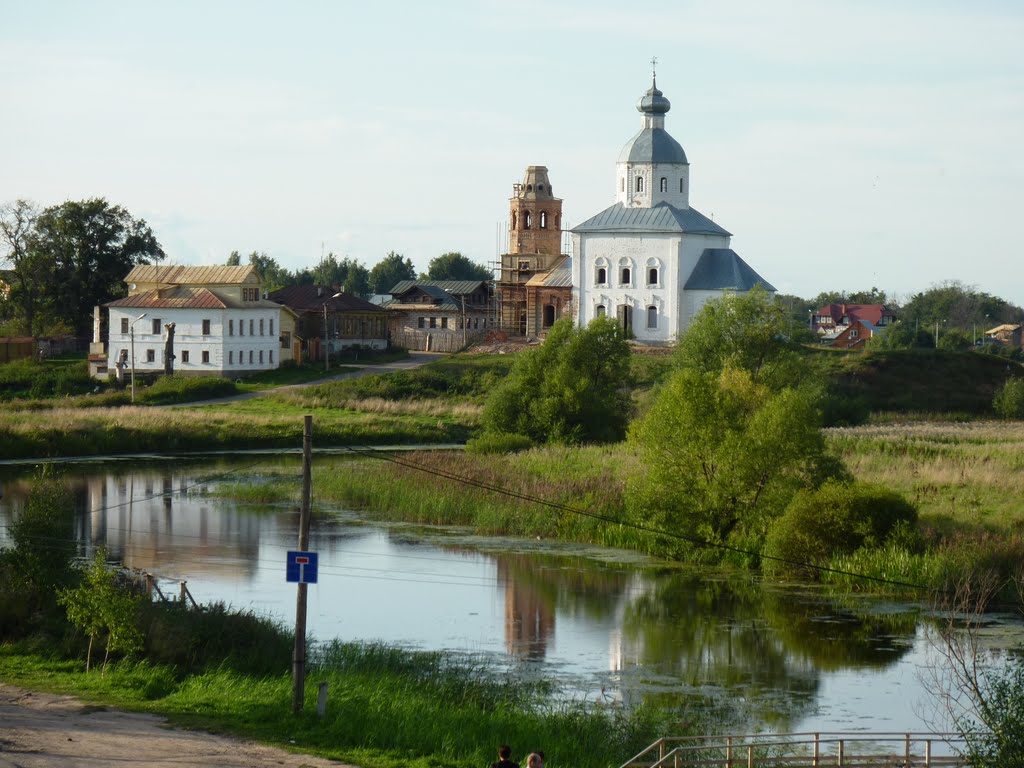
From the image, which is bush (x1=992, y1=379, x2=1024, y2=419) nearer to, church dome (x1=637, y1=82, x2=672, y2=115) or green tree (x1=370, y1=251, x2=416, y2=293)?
church dome (x1=637, y1=82, x2=672, y2=115)

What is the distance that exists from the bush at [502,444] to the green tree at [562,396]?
738 mm

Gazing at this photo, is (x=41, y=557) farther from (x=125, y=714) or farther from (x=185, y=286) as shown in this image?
(x=185, y=286)

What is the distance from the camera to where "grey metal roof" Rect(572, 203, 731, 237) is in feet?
210

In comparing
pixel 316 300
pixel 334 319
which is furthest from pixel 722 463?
pixel 316 300

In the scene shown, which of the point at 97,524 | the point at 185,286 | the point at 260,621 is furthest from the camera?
the point at 185,286

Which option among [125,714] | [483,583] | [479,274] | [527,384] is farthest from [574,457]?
[479,274]

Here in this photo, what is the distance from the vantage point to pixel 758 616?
2331 cm

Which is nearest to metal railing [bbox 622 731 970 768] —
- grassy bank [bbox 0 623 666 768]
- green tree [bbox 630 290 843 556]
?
grassy bank [bbox 0 623 666 768]

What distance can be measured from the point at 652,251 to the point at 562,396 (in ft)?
75.2

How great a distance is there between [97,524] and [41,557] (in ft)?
28.1

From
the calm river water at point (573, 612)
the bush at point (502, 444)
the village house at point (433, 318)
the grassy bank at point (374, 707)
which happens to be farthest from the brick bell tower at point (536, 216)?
the grassy bank at point (374, 707)

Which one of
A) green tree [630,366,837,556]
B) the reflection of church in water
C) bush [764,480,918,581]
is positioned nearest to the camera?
the reflection of church in water

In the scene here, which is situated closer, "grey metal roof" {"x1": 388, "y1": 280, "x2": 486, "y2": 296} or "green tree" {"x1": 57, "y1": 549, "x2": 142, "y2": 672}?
"green tree" {"x1": 57, "y1": 549, "x2": 142, "y2": 672}

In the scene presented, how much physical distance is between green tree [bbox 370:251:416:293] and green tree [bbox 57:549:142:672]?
9667cm
